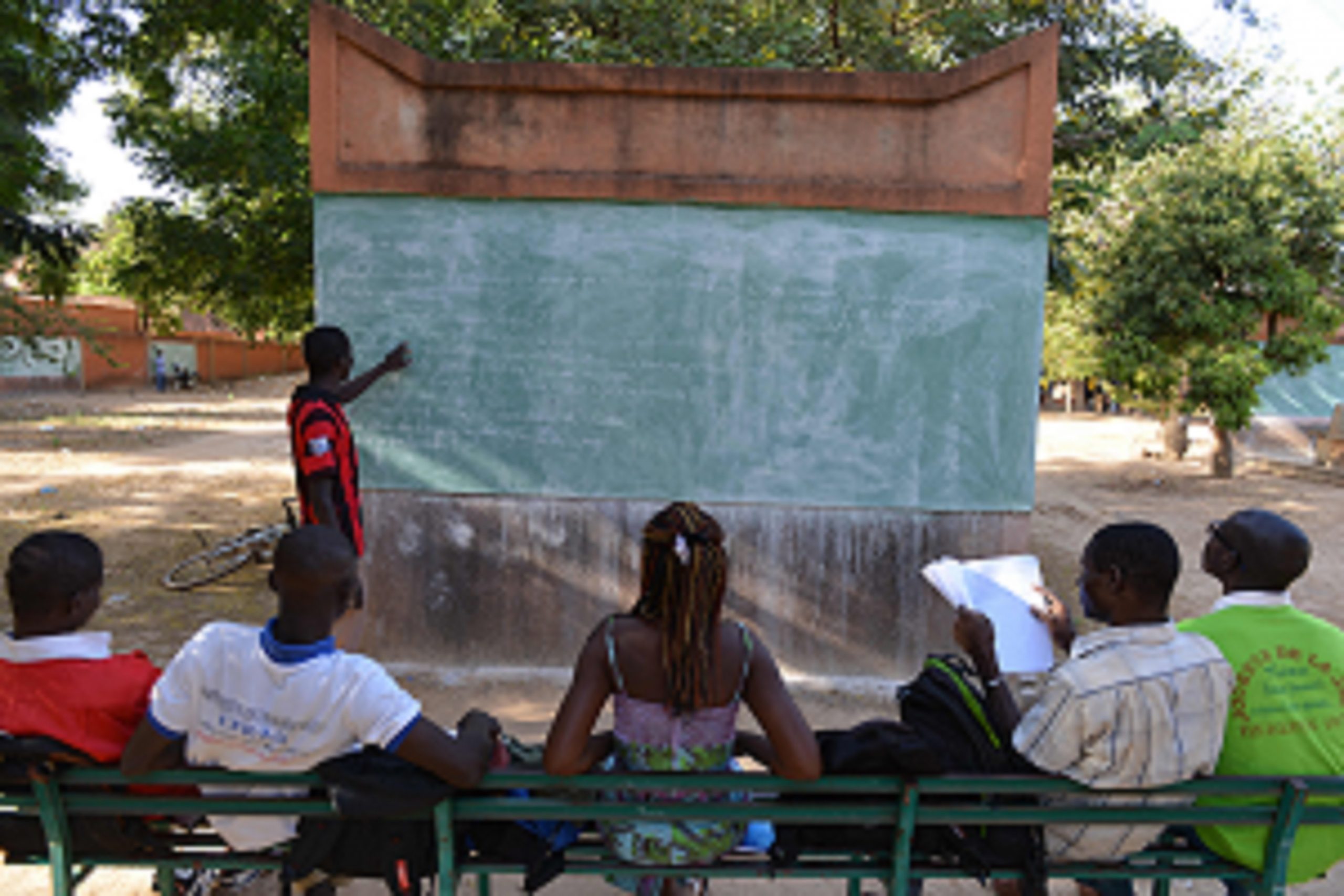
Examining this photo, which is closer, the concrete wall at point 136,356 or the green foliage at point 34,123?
the green foliage at point 34,123

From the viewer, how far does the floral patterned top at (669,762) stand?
219 centimetres

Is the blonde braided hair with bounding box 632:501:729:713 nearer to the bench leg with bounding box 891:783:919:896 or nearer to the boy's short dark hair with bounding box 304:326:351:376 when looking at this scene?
the bench leg with bounding box 891:783:919:896

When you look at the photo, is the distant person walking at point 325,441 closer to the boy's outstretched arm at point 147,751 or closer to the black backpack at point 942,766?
the boy's outstretched arm at point 147,751

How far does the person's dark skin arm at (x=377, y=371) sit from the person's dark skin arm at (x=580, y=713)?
2.66 m

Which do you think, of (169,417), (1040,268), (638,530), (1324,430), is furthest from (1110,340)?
(169,417)

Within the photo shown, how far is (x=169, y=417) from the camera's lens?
65.7 feet

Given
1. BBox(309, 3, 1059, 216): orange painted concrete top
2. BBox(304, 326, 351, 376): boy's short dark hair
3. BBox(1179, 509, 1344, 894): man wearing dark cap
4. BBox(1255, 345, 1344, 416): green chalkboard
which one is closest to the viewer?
BBox(1179, 509, 1344, 894): man wearing dark cap

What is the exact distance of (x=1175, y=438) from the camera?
52.7 feet

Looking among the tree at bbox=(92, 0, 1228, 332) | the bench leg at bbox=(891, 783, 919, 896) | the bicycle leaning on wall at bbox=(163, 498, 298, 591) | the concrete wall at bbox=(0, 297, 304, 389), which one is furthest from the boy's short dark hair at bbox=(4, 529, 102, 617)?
the concrete wall at bbox=(0, 297, 304, 389)

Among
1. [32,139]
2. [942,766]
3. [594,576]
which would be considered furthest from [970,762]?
[32,139]

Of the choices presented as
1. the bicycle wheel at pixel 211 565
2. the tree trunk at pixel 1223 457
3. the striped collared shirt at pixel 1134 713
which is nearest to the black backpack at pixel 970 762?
the striped collared shirt at pixel 1134 713

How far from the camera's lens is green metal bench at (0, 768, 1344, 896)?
2.05m

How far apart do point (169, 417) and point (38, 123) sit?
12.3 metres

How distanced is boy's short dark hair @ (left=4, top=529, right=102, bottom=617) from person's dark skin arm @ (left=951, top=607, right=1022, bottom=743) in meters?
2.08
